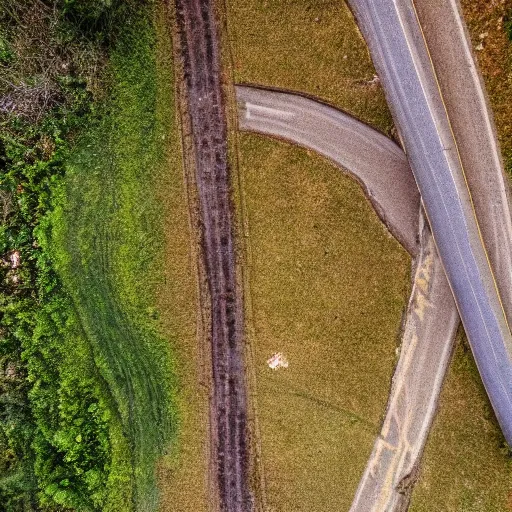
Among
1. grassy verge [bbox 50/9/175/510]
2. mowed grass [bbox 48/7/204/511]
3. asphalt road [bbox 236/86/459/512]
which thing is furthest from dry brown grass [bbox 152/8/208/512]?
asphalt road [bbox 236/86/459/512]

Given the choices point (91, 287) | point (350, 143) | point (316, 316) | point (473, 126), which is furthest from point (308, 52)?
point (91, 287)

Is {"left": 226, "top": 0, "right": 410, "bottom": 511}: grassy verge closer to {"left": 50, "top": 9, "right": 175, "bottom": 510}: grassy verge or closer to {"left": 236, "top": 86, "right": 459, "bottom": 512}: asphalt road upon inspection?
{"left": 236, "top": 86, "right": 459, "bottom": 512}: asphalt road

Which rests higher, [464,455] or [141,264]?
[141,264]

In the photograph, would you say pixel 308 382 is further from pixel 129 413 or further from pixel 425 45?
pixel 425 45

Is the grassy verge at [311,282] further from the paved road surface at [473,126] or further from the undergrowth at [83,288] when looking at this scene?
the undergrowth at [83,288]

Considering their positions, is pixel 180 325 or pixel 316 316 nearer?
pixel 316 316

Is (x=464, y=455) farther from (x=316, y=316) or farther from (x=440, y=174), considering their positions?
(x=440, y=174)

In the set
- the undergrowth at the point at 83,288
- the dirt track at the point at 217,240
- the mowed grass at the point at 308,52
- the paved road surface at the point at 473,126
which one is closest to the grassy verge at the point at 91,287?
the undergrowth at the point at 83,288
